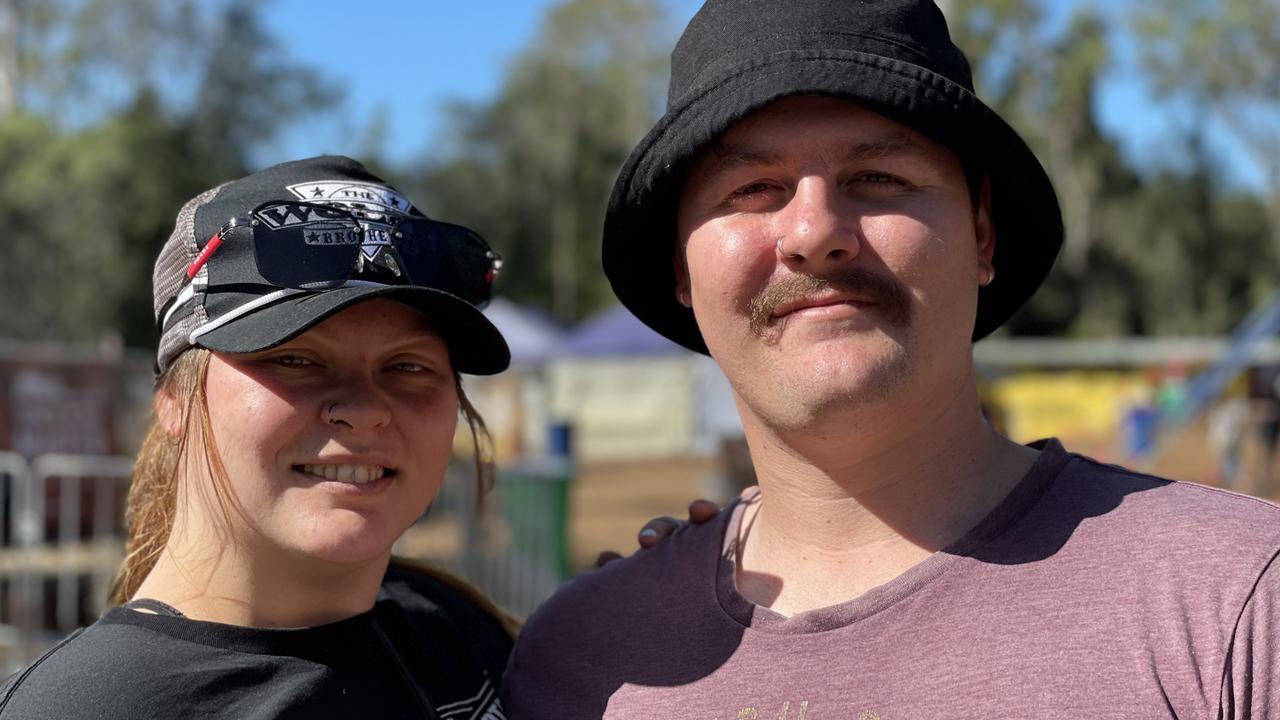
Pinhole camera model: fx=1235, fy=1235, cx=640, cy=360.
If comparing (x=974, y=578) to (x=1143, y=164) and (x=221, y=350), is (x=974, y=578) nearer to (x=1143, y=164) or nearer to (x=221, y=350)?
(x=221, y=350)

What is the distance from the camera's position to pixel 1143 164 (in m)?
42.3

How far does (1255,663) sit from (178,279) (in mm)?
1762

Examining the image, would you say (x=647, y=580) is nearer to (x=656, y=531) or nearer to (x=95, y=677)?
(x=656, y=531)

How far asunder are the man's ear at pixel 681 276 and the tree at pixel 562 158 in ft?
145

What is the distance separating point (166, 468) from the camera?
219 cm

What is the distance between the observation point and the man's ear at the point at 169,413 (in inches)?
82.9

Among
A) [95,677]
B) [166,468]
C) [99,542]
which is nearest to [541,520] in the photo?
[99,542]

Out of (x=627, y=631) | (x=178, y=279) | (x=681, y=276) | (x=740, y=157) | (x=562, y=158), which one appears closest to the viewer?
(x=740, y=157)

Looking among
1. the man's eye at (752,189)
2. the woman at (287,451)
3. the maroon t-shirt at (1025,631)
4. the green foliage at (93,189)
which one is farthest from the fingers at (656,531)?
the green foliage at (93,189)

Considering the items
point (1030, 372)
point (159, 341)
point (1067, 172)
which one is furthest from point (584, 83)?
point (159, 341)

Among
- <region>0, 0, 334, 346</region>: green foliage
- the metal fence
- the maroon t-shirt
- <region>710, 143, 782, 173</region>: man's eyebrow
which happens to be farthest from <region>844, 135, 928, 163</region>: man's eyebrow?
<region>0, 0, 334, 346</region>: green foliage

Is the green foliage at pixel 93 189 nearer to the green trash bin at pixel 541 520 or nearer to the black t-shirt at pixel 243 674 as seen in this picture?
the green trash bin at pixel 541 520

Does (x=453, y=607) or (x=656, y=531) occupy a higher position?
(x=656, y=531)

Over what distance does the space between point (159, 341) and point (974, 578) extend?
1.46m
